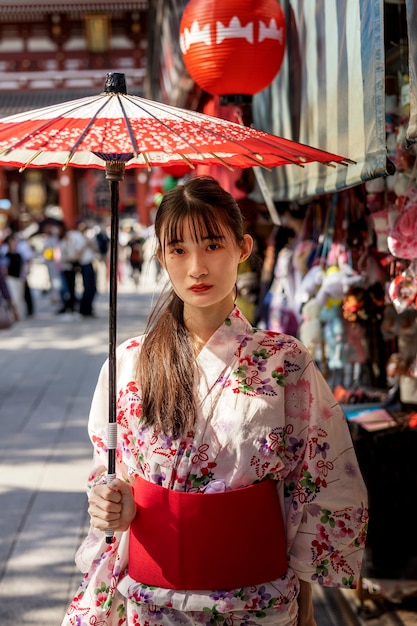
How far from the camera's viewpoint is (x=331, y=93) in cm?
360

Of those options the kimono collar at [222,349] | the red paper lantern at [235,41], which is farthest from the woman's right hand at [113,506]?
the red paper lantern at [235,41]

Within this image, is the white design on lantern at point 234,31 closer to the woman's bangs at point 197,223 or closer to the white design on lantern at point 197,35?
the white design on lantern at point 197,35

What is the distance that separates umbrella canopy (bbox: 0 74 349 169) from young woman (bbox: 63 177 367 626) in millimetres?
147

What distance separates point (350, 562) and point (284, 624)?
242mm

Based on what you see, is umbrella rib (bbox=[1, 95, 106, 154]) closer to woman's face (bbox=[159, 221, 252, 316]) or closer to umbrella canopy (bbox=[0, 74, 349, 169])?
umbrella canopy (bbox=[0, 74, 349, 169])

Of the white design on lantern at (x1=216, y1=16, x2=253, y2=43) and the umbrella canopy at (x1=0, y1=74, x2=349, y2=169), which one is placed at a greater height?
the white design on lantern at (x1=216, y1=16, x2=253, y2=43)

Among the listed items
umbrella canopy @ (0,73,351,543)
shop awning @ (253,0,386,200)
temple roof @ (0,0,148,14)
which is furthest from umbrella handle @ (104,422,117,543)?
temple roof @ (0,0,148,14)

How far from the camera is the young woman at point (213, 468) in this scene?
2.02 meters

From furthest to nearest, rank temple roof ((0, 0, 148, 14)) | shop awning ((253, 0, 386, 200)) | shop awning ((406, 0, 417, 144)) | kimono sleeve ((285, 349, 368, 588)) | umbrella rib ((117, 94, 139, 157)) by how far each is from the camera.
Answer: temple roof ((0, 0, 148, 14)) < shop awning ((253, 0, 386, 200)) < shop awning ((406, 0, 417, 144)) < kimono sleeve ((285, 349, 368, 588)) < umbrella rib ((117, 94, 139, 157))

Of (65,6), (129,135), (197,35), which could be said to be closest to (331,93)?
(197,35)

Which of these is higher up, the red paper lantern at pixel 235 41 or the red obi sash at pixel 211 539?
the red paper lantern at pixel 235 41

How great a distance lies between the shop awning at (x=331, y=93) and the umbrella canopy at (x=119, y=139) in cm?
62

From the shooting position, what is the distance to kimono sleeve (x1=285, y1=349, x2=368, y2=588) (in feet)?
6.93

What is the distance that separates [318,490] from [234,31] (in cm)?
270
